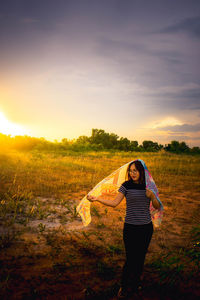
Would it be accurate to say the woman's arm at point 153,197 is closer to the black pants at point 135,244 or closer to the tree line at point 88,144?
the black pants at point 135,244

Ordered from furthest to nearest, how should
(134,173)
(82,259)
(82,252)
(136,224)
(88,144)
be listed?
(88,144) < (82,252) < (82,259) < (134,173) < (136,224)

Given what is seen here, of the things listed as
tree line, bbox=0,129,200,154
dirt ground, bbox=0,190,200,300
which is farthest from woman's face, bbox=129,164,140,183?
tree line, bbox=0,129,200,154

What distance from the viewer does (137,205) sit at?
2.46 meters

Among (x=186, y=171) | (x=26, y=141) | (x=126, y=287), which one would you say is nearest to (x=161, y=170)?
(x=186, y=171)

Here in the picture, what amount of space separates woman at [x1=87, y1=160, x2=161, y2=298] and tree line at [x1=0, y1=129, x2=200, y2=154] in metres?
29.3

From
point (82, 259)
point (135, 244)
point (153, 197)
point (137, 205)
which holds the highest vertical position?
point (153, 197)

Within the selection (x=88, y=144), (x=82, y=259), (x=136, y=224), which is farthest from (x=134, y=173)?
(x=88, y=144)

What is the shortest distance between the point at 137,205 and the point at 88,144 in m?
34.9

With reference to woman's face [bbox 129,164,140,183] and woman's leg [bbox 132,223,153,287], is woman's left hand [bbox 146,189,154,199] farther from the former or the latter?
woman's leg [bbox 132,223,153,287]

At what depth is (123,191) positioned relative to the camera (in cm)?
257

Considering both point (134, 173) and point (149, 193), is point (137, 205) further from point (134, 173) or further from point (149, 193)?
point (134, 173)

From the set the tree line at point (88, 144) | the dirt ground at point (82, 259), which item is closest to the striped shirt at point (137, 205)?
the dirt ground at point (82, 259)

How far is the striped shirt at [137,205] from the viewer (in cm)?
242

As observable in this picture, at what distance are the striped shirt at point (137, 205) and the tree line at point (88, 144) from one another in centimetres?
2936
